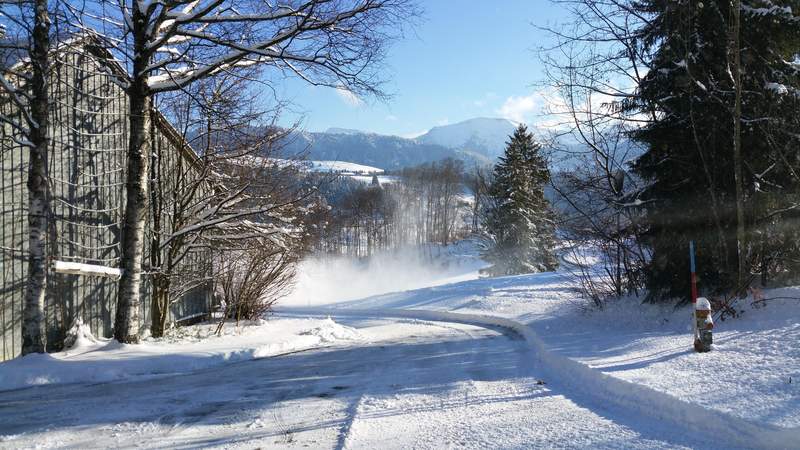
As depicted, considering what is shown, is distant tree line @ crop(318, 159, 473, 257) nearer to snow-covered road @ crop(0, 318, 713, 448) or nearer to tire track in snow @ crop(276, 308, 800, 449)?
snow-covered road @ crop(0, 318, 713, 448)

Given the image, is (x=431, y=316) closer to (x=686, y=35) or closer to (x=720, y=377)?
(x=686, y=35)

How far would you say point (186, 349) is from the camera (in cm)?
1070

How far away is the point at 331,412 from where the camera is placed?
635 cm

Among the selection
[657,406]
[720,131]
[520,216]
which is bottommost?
[657,406]

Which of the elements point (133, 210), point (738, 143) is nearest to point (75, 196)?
point (133, 210)

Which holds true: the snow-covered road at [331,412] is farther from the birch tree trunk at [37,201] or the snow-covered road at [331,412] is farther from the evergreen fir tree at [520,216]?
the evergreen fir tree at [520,216]

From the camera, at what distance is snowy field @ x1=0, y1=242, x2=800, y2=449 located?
5262 millimetres

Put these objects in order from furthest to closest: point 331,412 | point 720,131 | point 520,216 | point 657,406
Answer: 1. point 520,216
2. point 720,131
3. point 331,412
4. point 657,406

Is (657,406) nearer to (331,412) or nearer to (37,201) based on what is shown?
(331,412)

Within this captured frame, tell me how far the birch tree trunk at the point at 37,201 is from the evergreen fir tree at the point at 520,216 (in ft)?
114

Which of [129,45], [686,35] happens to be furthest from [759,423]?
[129,45]

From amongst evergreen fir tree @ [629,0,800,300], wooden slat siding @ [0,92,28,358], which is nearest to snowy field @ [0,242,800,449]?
wooden slat siding @ [0,92,28,358]

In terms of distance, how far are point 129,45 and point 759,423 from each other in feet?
34.1

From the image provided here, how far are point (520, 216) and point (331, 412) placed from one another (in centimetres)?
3777
